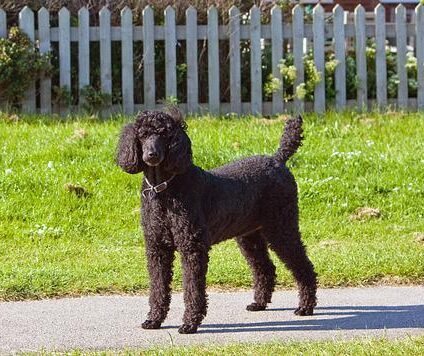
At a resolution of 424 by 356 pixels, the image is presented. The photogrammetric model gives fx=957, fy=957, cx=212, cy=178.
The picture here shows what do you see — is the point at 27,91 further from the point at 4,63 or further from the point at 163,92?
the point at 163,92

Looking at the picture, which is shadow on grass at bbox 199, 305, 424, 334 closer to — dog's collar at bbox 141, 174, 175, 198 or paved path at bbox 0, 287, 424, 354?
paved path at bbox 0, 287, 424, 354

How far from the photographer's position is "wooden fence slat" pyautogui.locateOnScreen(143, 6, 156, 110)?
12.5 m

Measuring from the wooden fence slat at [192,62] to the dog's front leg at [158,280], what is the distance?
261 inches

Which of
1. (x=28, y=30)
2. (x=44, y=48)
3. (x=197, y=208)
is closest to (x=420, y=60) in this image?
(x=44, y=48)

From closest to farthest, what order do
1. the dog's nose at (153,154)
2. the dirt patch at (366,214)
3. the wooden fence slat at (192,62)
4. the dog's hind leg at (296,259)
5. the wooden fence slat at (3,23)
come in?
the dog's nose at (153,154) → the dog's hind leg at (296,259) → the dirt patch at (366,214) → the wooden fence slat at (3,23) → the wooden fence slat at (192,62)

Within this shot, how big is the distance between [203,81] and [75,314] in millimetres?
6883

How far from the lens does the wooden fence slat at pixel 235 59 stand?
500 inches

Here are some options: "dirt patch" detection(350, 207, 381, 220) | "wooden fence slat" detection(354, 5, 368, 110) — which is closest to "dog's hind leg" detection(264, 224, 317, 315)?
"dirt patch" detection(350, 207, 381, 220)

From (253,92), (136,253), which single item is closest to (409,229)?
(136,253)

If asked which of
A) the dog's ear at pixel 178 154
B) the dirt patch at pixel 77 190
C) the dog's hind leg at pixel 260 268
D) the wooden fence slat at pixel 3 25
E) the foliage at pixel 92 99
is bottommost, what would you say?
the dog's hind leg at pixel 260 268

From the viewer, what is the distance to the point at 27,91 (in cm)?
1243

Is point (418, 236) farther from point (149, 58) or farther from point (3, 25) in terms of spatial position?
point (3, 25)

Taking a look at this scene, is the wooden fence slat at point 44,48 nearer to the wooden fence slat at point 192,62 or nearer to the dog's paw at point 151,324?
the wooden fence slat at point 192,62

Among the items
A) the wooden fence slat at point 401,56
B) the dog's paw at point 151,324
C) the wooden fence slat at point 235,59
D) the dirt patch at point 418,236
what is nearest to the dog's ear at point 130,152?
the dog's paw at point 151,324
